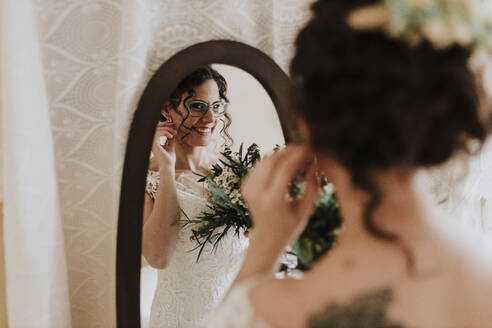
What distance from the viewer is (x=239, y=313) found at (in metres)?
0.61

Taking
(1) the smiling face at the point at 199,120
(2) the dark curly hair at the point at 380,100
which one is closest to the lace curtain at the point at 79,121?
(1) the smiling face at the point at 199,120

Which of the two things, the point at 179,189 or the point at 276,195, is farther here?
the point at 179,189

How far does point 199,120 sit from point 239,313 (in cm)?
58

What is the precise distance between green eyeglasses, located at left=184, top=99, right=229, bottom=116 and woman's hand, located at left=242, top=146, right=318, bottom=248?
0.38m

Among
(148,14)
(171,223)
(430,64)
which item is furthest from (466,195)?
(148,14)

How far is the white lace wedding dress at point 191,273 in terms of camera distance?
1068 mm

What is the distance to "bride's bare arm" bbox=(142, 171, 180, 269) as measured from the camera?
3.39 ft

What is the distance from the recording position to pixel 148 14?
97 centimetres

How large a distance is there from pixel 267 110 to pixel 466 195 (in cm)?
55

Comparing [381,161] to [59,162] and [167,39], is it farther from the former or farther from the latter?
[59,162]

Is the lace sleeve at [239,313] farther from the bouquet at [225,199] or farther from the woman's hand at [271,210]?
the bouquet at [225,199]

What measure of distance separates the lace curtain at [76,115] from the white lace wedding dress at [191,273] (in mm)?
130

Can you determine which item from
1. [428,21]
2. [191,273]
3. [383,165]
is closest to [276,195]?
[383,165]

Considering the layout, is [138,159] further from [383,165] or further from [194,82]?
[383,165]
